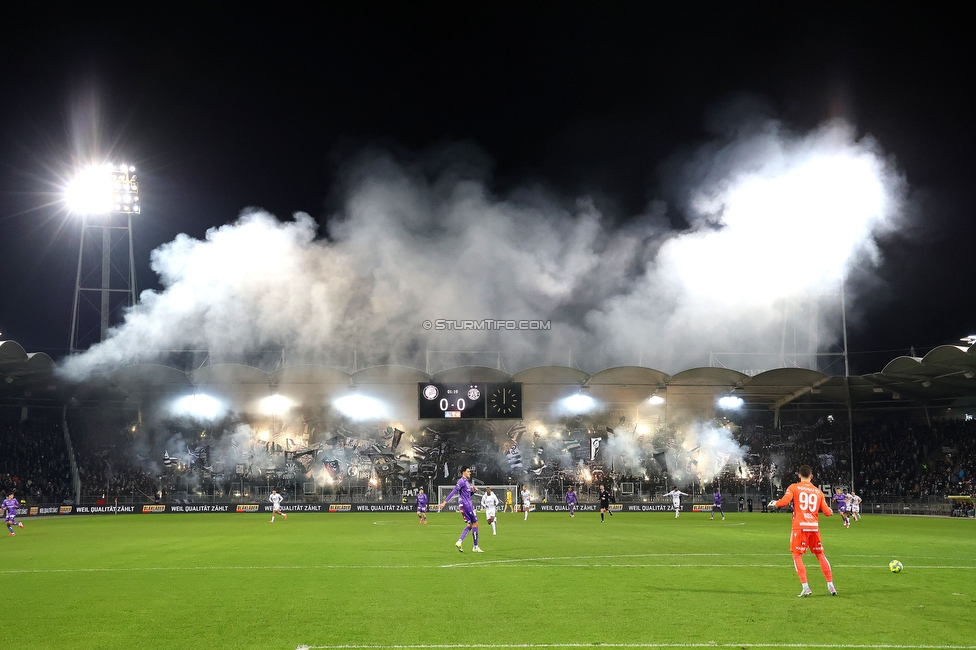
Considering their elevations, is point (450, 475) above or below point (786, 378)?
below

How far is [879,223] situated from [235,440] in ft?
155

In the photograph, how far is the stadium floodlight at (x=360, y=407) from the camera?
58938 millimetres

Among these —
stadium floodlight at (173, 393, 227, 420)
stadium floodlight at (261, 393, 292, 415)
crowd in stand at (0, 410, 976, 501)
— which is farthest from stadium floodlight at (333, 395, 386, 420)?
crowd in stand at (0, 410, 976, 501)

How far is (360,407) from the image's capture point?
59.1 meters

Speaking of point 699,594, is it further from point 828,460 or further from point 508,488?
point 828,460

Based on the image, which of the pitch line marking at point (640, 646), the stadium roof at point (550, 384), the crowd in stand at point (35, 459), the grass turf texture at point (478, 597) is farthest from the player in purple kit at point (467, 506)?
the crowd in stand at point (35, 459)

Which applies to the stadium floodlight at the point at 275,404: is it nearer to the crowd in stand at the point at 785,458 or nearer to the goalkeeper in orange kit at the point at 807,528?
the crowd in stand at the point at 785,458

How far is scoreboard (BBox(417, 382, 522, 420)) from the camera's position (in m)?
48.1

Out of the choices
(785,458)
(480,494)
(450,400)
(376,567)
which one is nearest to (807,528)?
(376,567)

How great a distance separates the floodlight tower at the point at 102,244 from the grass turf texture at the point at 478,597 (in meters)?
32.5

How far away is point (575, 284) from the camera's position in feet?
203

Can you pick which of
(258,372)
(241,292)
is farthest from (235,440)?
(241,292)

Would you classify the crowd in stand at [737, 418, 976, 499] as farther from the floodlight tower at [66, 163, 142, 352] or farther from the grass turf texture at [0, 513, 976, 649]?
the floodlight tower at [66, 163, 142, 352]

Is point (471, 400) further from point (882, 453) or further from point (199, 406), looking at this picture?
point (882, 453)
